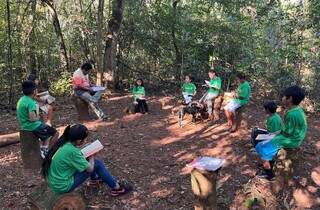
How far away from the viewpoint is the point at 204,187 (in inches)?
234

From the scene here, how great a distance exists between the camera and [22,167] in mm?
7957

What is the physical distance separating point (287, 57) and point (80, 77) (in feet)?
26.7

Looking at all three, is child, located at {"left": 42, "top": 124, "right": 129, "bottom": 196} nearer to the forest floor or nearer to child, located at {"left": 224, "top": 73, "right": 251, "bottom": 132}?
the forest floor

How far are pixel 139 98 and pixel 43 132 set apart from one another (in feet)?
15.4

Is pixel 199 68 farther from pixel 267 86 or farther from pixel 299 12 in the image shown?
pixel 299 12

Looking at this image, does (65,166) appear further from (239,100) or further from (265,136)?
(239,100)

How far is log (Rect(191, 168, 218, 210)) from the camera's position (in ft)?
19.3

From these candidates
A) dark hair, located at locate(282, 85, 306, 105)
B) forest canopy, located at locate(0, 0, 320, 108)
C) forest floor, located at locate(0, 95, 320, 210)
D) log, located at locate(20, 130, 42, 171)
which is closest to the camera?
dark hair, located at locate(282, 85, 306, 105)

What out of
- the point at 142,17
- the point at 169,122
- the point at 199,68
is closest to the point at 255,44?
the point at 199,68

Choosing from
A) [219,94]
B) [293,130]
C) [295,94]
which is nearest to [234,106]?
[219,94]

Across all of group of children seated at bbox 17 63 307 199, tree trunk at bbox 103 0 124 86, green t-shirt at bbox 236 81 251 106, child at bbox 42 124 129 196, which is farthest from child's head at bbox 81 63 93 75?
child at bbox 42 124 129 196

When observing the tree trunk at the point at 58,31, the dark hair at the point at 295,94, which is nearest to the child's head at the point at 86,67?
the dark hair at the point at 295,94

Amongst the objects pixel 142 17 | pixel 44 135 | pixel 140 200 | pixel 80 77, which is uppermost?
pixel 142 17

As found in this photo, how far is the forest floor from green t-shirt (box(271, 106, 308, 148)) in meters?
1.10
